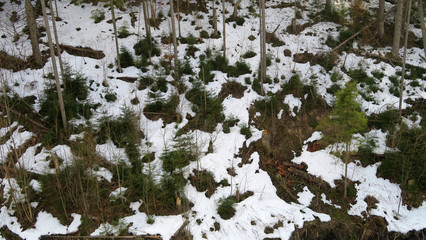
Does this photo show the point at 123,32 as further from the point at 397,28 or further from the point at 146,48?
the point at 397,28

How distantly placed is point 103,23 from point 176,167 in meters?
12.3

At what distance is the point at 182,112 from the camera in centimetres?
1234

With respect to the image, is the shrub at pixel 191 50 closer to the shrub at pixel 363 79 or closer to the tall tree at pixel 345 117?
the tall tree at pixel 345 117

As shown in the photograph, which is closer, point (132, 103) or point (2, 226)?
point (2, 226)

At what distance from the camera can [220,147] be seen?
1133 cm

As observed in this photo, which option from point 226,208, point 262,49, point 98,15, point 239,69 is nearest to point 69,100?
point 226,208

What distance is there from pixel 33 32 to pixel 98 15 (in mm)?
6005

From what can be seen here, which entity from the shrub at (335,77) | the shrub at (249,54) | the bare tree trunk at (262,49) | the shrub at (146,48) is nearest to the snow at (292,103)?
the bare tree trunk at (262,49)

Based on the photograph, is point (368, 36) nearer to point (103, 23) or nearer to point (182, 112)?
point (182, 112)

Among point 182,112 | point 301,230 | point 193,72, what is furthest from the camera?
point 193,72

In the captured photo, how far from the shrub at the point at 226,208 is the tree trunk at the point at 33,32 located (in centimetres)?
1156

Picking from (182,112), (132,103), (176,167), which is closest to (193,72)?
(182,112)

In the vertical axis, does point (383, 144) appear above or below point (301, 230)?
above

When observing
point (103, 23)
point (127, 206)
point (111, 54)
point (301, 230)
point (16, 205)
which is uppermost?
point (103, 23)
